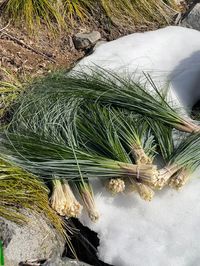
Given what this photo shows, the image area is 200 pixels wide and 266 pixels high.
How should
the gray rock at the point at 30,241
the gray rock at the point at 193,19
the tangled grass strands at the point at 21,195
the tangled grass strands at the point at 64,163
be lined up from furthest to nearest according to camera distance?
the gray rock at the point at 193,19 < the tangled grass strands at the point at 64,163 < the tangled grass strands at the point at 21,195 < the gray rock at the point at 30,241

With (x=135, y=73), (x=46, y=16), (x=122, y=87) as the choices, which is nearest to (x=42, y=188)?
(x=122, y=87)

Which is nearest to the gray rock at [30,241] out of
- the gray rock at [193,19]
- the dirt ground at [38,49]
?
the dirt ground at [38,49]

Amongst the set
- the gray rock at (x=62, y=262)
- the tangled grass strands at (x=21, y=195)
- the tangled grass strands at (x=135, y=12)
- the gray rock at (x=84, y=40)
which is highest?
the tangled grass strands at (x=135, y=12)

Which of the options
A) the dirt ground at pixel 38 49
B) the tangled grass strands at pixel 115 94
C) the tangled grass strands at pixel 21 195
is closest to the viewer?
the tangled grass strands at pixel 21 195

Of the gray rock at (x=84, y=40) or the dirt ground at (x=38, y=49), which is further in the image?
the gray rock at (x=84, y=40)

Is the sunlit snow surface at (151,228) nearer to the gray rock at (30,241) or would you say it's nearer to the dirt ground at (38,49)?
the gray rock at (30,241)

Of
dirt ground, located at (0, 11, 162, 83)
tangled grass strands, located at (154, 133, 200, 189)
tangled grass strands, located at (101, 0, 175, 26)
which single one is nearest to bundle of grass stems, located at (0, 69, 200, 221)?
tangled grass strands, located at (154, 133, 200, 189)
